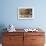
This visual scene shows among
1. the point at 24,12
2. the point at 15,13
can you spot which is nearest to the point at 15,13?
the point at 15,13

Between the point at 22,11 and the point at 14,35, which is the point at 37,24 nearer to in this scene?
the point at 22,11

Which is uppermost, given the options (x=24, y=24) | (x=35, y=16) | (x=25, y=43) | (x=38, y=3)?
(x=38, y=3)

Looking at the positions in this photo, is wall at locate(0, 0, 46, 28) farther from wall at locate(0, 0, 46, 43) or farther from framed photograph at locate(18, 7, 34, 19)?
framed photograph at locate(18, 7, 34, 19)

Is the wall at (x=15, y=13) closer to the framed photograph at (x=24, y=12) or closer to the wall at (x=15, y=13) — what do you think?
the wall at (x=15, y=13)

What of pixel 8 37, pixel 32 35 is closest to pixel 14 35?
pixel 8 37

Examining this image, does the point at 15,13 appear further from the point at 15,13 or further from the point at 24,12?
the point at 24,12

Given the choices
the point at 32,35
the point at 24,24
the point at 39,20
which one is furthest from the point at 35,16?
the point at 32,35

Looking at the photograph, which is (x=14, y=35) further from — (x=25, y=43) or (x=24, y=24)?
(x=24, y=24)

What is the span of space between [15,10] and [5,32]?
2.98 feet

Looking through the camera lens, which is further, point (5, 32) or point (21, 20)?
point (21, 20)

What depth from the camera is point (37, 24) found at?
4.30m

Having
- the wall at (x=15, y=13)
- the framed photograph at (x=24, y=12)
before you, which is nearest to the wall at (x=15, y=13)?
the wall at (x=15, y=13)

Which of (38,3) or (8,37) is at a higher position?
(38,3)

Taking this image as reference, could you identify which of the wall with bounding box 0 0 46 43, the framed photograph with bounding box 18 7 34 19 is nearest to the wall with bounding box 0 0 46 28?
the wall with bounding box 0 0 46 43
